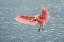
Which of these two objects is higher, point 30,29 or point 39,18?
point 39,18

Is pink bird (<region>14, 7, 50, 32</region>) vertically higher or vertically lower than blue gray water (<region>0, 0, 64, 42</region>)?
higher

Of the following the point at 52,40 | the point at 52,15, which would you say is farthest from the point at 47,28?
the point at 52,15

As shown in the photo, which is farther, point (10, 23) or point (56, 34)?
point (10, 23)

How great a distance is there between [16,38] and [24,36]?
50.2 inches

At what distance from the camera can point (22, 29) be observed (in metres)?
40.2

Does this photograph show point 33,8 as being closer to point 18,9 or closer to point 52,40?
point 18,9

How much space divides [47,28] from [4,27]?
22.1ft

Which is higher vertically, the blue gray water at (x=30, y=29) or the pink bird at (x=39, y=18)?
the pink bird at (x=39, y=18)

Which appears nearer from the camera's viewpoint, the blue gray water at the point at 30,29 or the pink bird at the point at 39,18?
the pink bird at the point at 39,18

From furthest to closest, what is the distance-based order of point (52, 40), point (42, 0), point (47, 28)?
1. point (42, 0)
2. point (47, 28)
3. point (52, 40)

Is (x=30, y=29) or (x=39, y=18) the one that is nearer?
(x=39, y=18)

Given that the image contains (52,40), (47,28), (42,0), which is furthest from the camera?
(42,0)

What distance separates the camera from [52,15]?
48531 mm

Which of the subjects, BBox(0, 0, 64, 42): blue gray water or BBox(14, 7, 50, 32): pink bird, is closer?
BBox(14, 7, 50, 32): pink bird
